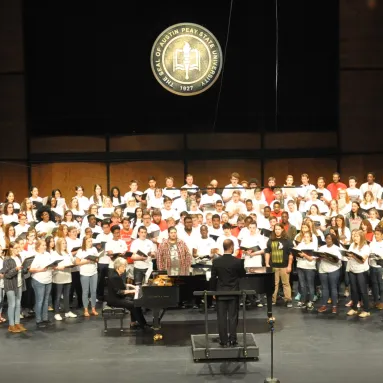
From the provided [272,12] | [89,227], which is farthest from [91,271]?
[272,12]

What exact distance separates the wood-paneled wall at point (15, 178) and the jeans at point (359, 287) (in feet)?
28.4

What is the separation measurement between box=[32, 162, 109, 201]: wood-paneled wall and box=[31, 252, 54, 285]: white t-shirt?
622cm

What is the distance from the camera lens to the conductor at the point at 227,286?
10.2 meters

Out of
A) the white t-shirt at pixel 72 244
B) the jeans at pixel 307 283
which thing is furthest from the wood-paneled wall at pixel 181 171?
the jeans at pixel 307 283

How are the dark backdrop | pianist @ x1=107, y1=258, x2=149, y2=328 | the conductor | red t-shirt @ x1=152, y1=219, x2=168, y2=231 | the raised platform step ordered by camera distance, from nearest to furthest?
the raised platform step → the conductor → pianist @ x1=107, y1=258, x2=149, y2=328 → red t-shirt @ x1=152, y1=219, x2=168, y2=231 → the dark backdrop

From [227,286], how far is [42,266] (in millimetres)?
3256

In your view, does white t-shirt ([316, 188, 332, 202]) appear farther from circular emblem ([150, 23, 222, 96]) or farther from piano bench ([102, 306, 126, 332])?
piano bench ([102, 306, 126, 332])

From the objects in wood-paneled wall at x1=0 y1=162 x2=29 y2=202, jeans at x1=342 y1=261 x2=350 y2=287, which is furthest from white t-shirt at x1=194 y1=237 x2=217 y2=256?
wood-paneled wall at x1=0 y1=162 x2=29 y2=202

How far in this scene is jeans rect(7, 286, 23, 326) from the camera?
1167 cm

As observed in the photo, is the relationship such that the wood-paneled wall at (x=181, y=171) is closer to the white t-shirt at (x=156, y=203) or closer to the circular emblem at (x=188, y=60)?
the circular emblem at (x=188, y=60)

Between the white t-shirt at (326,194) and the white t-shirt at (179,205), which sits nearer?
the white t-shirt at (179,205)

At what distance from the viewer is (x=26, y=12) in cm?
1812

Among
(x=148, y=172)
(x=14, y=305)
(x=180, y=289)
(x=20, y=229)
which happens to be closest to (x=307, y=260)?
(x=180, y=289)

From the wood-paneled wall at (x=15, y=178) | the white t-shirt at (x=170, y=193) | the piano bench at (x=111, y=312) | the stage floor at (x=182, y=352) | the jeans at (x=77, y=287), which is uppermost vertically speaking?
the wood-paneled wall at (x=15, y=178)
